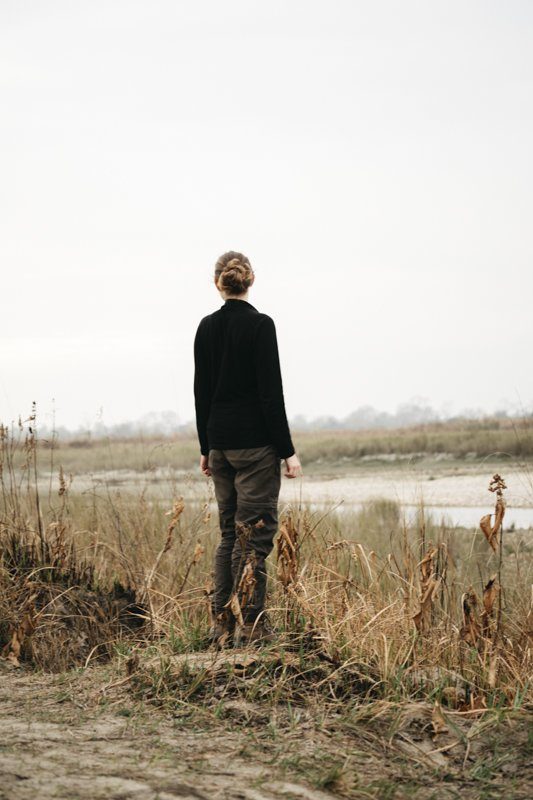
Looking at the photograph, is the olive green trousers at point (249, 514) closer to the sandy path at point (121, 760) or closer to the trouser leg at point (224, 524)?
the trouser leg at point (224, 524)

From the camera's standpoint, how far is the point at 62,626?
5.11 m

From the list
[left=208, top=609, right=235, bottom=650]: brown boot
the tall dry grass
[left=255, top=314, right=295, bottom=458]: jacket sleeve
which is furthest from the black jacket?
[left=208, top=609, right=235, bottom=650]: brown boot

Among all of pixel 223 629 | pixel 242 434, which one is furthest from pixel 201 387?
pixel 223 629

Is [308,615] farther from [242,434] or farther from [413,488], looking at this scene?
[413,488]

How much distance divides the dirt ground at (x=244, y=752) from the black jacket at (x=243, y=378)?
52.7 inches

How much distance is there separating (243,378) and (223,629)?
4.29 feet

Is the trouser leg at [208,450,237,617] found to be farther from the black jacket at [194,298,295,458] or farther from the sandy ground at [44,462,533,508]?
the sandy ground at [44,462,533,508]

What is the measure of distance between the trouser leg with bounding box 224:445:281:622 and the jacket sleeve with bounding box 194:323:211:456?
0.97 ft

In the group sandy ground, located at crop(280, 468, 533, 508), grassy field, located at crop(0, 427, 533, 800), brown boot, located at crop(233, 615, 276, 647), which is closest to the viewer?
grassy field, located at crop(0, 427, 533, 800)

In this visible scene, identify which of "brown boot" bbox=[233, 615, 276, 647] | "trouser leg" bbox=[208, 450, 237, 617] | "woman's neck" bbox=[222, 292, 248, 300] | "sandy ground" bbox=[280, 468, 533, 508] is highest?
"woman's neck" bbox=[222, 292, 248, 300]

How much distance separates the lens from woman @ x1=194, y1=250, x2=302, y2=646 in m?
4.33

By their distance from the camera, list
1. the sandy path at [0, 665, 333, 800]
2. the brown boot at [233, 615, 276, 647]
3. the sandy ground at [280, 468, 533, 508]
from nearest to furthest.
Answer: the sandy path at [0, 665, 333, 800] < the brown boot at [233, 615, 276, 647] < the sandy ground at [280, 468, 533, 508]

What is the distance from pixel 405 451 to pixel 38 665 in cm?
2510

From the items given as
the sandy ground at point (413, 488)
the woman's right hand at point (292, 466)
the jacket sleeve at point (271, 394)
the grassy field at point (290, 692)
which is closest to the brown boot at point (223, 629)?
the grassy field at point (290, 692)
